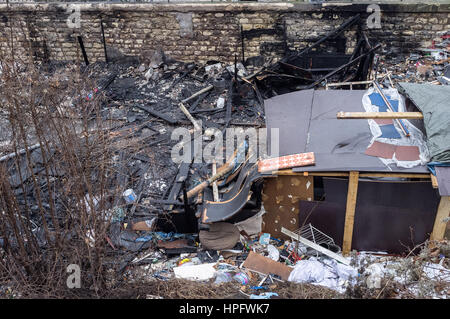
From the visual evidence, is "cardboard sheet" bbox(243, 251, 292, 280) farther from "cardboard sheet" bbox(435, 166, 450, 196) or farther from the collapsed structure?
"cardboard sheet" bbox(435, 166, 450, 196)

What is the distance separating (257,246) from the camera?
6355 millimetres

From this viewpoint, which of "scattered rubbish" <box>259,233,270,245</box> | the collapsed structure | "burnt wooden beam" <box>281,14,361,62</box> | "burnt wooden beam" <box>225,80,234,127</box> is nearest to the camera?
the collapsed structure

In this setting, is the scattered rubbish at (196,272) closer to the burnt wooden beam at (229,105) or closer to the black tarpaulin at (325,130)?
the black tarpaulin at (325,130)

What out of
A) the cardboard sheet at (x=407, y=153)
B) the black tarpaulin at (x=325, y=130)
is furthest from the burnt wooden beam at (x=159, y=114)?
the cardboard sheet at (x=407, y=153)

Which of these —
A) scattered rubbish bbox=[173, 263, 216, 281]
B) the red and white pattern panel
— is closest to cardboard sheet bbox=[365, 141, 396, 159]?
the red and white pattern panel

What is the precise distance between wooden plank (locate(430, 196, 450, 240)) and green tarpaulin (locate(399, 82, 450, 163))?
67cm

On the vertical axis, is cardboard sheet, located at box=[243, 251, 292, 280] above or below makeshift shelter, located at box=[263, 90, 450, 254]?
below

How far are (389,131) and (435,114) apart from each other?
2.25 ft

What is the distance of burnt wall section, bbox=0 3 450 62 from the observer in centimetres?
1084

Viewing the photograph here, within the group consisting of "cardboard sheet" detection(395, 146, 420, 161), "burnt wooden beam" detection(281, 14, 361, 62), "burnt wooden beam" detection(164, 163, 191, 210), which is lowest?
"burnt wooden beam" detection(164, 163, 191, 210)

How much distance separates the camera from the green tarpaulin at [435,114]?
17.6 ft
